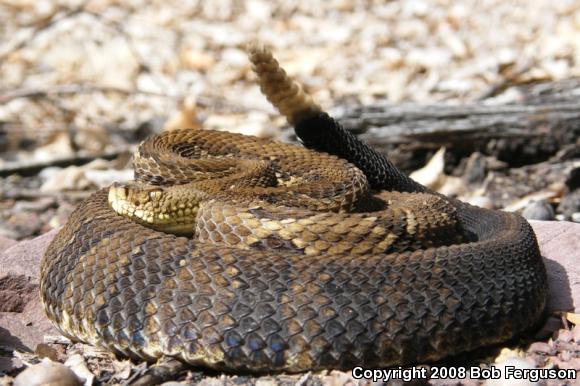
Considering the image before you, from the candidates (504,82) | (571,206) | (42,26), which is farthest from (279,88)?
(42,26)

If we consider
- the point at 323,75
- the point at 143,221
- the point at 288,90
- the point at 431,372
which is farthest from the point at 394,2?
the point at 431,372

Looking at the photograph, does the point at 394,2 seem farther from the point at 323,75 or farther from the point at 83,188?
the point at 83,188

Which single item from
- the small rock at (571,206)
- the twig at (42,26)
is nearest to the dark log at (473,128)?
the small rock at (571,206)

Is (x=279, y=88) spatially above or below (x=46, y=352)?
above

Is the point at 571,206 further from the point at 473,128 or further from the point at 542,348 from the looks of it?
the point at 542,348

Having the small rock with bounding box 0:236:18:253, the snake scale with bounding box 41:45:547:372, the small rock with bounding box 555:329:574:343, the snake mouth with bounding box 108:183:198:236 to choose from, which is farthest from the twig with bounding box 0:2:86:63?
the small rock with bounding box 555:329:574:343
